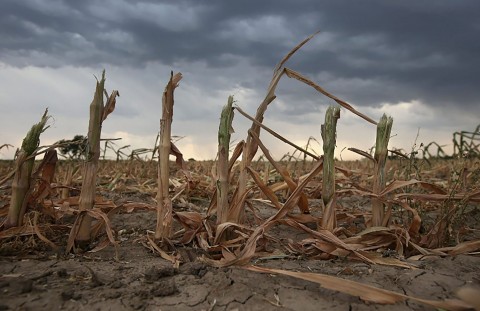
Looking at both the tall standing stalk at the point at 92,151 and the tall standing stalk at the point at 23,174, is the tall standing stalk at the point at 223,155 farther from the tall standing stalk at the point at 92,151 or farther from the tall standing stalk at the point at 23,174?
the tall standing stalk at the point at 23,174

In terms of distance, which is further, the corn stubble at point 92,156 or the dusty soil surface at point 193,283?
the corn stubble at point 92,156

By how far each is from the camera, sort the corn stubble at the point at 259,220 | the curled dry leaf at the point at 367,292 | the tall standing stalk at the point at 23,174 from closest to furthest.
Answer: the curled dry leaf at the point at 367,292 → the corn stubble at the point at 259,220 → the tall standing stalk at the point at 23,174

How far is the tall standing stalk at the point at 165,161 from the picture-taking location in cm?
270

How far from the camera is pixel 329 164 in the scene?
266 cm

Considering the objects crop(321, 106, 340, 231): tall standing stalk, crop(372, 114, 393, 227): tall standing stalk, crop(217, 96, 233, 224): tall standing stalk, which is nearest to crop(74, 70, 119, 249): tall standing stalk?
crop(217, 96, 233, 224): tall standing stalk

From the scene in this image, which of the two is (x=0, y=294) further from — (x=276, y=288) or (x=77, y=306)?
(x=276, y=288)

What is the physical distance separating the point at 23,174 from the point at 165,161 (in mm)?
872

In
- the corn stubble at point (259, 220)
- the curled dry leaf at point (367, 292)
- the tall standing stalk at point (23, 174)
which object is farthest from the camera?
the tall standing stalk at point (23, 174)

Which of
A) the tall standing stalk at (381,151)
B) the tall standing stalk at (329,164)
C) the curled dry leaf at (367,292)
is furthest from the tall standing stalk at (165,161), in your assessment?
the tall standing stalk at (381,151)

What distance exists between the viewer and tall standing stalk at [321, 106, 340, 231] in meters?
2.67

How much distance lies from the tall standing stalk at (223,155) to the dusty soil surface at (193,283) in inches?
12.2

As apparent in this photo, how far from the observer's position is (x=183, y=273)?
90.4 inches

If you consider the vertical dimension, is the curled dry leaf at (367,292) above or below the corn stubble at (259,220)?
below

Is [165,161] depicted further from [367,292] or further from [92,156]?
[367,292]
